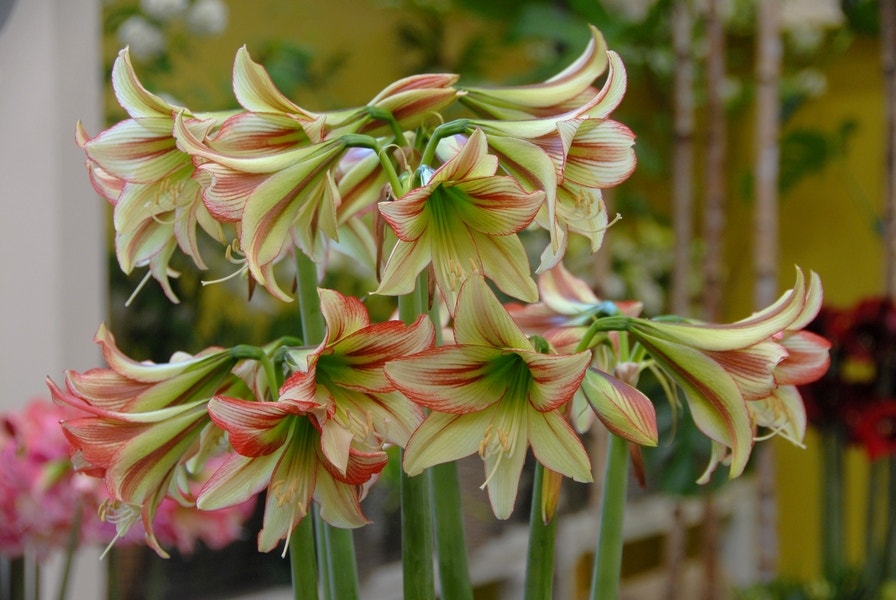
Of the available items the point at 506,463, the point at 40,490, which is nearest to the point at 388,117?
the point at 506,463

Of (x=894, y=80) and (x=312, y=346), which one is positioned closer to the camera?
(x=312, y=346)

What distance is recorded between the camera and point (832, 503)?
1355mm

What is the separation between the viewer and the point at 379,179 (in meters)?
0.41

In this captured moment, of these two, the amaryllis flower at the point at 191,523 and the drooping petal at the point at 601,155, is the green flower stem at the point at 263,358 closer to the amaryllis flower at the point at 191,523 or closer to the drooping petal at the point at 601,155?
the drooping petal at the point at 601,155

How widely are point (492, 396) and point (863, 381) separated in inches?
41.5

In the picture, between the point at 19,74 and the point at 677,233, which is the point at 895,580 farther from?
the point at 19,74

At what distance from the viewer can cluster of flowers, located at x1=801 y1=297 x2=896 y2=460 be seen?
122cm

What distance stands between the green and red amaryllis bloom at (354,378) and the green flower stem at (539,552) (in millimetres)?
60

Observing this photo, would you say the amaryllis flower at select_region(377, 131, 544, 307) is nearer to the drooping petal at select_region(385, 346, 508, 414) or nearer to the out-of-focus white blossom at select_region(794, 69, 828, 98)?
the drooping petal at select_region(385, 346, 508, 414)

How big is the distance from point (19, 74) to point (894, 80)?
120 centimetres

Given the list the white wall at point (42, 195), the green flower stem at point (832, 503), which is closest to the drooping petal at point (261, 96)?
the white wall at point (42, 195)

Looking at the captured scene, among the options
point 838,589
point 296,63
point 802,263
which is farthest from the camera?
point 802,263

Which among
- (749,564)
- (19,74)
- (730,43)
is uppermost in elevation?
(730,43)

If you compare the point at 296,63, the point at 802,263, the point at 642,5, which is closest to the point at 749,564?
the point at 802,263
